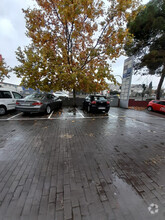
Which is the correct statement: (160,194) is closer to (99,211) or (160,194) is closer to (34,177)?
(99,211)

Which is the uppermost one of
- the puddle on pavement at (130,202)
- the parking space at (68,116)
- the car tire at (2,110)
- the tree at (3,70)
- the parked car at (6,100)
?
the tree at (3,70)

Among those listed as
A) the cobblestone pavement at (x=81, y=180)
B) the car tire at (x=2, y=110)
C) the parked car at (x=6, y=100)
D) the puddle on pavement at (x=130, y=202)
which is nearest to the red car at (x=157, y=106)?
the cobblestone pavement at (x=81, y=180)

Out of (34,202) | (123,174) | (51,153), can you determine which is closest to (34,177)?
(34,202)

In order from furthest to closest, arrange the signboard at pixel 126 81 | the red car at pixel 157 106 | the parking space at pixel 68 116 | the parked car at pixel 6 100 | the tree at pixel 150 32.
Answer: the signboard at pixel 126 81, the tree at pixel 150 32, the red car at pixel 157 106, the parked car at pixel 6 100, the parking space at pixel 68 116

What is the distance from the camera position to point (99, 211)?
4.59 feet

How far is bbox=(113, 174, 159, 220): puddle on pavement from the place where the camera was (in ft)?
4.46

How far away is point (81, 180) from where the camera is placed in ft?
6.40

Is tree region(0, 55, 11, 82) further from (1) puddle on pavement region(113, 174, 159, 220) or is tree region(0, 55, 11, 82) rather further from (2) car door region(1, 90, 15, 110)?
(1) puddle on pavement region(113, 174, 159, 220)

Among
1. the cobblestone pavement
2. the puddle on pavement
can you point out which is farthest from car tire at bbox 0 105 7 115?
the puddle on pavement

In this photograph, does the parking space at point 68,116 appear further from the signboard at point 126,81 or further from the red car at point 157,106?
the signboard at point 126,81

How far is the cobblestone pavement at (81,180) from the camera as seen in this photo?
140 cm

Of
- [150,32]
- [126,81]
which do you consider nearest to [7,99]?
[126,81]

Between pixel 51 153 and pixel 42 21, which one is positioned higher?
pixel 42 21

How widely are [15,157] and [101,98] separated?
718cm
